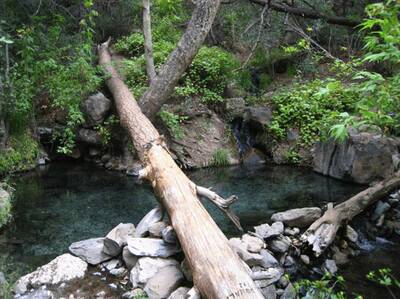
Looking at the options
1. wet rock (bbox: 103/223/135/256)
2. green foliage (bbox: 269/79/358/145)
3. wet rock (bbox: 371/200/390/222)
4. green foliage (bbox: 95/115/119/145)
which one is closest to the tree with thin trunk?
green foliage (bbox: 95/115/119/145)

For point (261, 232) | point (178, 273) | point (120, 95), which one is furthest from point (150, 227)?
point (120, 95)

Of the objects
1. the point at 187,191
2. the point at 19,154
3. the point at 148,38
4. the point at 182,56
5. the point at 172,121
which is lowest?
the point at 19,154

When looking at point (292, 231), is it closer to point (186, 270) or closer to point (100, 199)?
point (186, 270)

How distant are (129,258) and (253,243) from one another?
1.62 meters

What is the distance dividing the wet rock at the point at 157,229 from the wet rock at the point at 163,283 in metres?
0.71

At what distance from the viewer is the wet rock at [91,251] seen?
16.6 ft

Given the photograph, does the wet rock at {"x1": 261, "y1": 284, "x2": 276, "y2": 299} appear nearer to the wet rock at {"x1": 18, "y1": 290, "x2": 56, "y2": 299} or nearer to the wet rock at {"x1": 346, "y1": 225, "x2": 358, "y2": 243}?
the wet rock at {"x1": 346, "y1": 225, "x2": 358, "y2": 243}

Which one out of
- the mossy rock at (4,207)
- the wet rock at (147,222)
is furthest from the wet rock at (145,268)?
the mossy rock at (4,207)

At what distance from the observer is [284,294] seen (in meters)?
4.47

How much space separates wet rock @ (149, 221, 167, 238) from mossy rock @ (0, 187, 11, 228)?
291 cm

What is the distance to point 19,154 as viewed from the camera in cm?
930

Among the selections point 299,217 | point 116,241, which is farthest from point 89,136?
point 299,217

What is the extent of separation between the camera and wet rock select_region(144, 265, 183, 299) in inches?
166

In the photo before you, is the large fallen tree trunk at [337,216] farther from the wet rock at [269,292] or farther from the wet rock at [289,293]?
the wet rock at [269,292]
